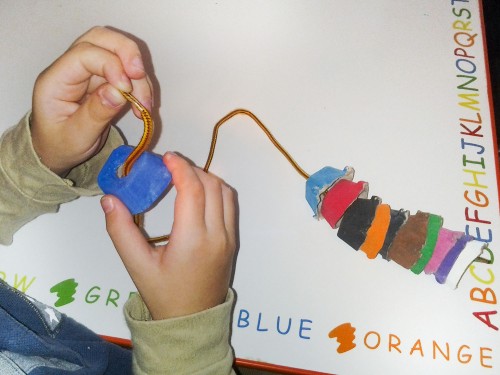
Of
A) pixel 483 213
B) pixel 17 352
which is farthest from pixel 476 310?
pixel 17 352

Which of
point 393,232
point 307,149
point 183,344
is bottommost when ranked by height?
point 183,344

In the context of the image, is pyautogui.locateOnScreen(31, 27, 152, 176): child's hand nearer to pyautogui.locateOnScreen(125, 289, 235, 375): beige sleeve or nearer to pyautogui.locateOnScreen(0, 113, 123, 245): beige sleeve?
pyautogui.locateOnScreen(0, 113, 123, 245): beige sleeve

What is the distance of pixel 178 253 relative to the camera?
0.48 meters

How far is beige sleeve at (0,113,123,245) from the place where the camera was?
1.86ft

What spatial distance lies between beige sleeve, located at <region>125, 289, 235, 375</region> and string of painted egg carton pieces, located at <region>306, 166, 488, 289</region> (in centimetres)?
16

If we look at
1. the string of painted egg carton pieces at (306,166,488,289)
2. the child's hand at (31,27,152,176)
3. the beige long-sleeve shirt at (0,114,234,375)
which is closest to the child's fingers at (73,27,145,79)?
the child's hand at (31,27,152,176)

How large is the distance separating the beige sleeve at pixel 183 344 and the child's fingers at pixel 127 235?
0.17ft

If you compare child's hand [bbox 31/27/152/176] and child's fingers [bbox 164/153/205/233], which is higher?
child's hand [bbox 31/27/152/176]

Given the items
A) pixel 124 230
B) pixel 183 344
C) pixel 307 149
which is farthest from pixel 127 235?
pixel 307 149

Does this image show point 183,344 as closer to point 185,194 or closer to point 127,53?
point 185,194

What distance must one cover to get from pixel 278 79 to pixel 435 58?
0.20 m

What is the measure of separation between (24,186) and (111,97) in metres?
0.15

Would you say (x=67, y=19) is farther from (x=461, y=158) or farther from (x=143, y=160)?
(x=461, y=158)

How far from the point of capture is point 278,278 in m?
0.57
